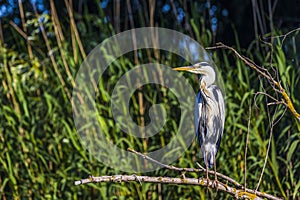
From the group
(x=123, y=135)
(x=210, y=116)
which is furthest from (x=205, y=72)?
(x=123, y=135)

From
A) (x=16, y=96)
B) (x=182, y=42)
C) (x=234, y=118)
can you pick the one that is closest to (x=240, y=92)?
(x=234, y=118)

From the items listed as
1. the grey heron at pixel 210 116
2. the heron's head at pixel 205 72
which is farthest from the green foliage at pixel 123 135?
the heron's head at pixel 205 72

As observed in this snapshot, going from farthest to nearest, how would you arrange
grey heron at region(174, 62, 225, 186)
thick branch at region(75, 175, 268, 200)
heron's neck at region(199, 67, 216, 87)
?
grey heron at region(174, 62, 225, 186) → heron's neck at region(199, 67, 216, 87) → thick branch at region(75, 175, 268, 200)

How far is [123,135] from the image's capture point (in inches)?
117

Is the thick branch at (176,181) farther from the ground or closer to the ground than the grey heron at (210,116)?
closer to the ground

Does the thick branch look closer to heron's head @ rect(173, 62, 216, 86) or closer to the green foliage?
heron's head @ rect(173, 62, 216, 86)

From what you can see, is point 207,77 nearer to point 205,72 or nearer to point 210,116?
point 205,72

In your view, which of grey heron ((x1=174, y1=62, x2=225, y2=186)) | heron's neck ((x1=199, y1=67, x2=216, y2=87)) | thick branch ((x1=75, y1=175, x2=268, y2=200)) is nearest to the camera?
thick branch ((x1=75, y1=175, x2=268, y2=200))

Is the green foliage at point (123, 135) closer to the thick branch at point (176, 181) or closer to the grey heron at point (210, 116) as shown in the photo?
the grey heron at point (210, 116)

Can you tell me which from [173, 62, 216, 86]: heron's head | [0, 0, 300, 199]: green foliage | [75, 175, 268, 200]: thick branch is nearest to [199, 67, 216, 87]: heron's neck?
[173, 62, 216, 86]: heron's head

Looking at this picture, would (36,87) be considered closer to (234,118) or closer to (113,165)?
(113,165)

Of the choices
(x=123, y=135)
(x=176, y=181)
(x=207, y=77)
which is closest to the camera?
(x=176, y=181)

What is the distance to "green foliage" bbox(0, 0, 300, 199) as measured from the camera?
2.61m

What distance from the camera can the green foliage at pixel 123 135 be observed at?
103 inches
